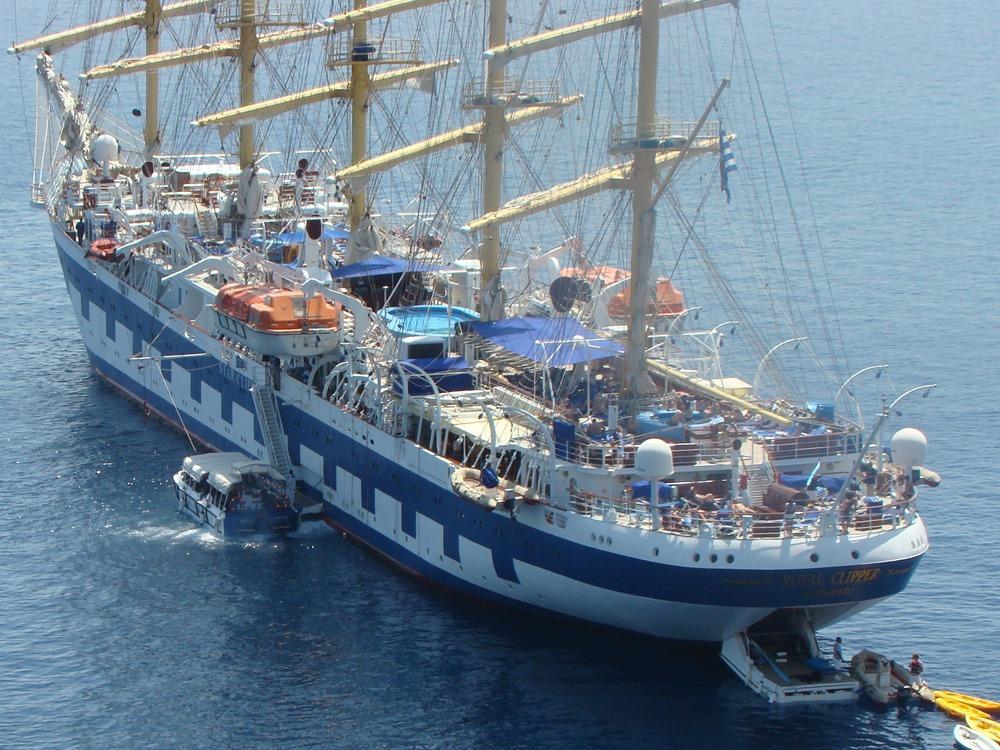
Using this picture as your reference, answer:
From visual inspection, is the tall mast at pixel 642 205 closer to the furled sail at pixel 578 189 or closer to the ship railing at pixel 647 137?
the ship railing at pixel 647 137

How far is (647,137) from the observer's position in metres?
68.4

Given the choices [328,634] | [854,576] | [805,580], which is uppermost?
[854,576]

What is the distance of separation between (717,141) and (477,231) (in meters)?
14.0

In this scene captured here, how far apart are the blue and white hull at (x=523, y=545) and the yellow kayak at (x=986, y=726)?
503 centimetres

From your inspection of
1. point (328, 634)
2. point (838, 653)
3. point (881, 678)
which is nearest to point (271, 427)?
point (328, 634)

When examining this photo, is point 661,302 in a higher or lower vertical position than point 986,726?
higher

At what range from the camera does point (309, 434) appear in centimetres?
8069

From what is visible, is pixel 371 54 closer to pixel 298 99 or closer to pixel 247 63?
pixel 298 99

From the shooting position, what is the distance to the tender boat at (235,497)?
77581 millimetres

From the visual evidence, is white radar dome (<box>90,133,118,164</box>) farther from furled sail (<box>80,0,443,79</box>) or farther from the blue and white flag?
the blue and white flag

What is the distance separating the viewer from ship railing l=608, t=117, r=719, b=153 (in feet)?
223

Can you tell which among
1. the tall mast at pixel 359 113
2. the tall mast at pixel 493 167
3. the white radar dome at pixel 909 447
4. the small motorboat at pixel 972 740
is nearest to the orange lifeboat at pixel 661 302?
the tall mast at pixel 493 167

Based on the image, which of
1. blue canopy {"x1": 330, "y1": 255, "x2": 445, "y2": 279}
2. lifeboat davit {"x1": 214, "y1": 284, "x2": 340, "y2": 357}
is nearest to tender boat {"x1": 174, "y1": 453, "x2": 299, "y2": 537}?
lifeboat davit {"x1": 214, "y1": 284, "x2": 340, "y2": 357}

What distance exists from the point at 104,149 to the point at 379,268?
981 inches
